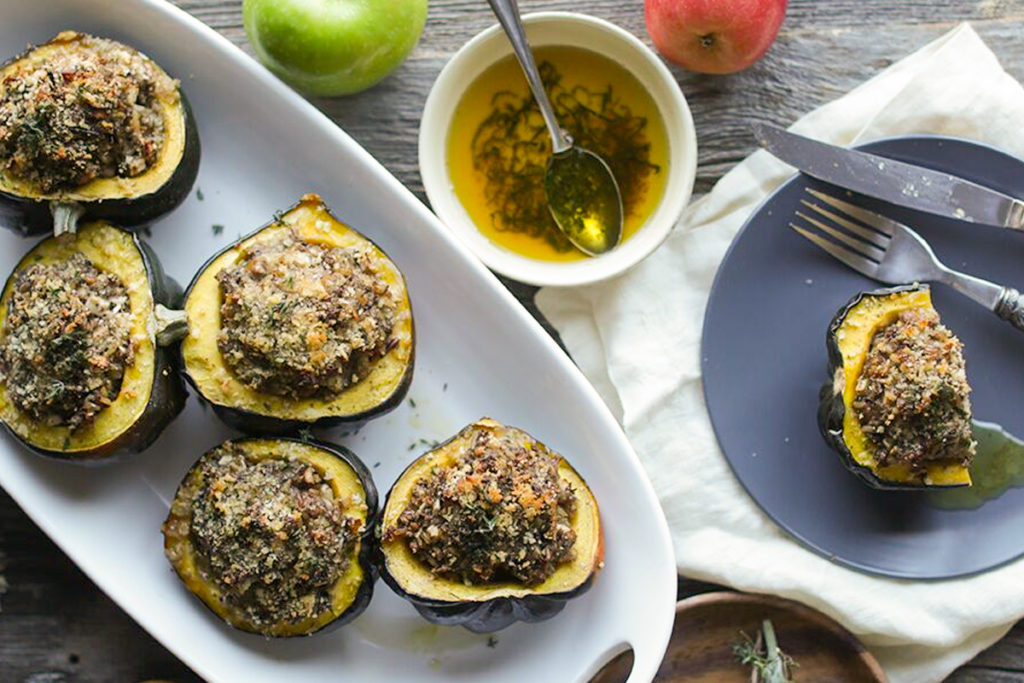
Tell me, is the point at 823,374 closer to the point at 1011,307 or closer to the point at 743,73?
the point at 1011,307

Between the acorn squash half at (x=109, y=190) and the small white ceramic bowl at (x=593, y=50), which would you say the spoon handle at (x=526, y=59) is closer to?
the small white ceramic bowl at (x=593, y=50)

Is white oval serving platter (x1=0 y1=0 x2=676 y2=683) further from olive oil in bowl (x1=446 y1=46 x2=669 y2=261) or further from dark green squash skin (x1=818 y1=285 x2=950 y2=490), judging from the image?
dark green squash skin (x1=818 y1=285 x2=950 y2=490)

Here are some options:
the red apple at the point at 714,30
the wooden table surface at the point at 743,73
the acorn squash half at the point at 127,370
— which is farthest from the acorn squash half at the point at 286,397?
the red apple at the point at 714,30

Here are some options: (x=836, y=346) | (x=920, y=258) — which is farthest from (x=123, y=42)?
(x=920, y=258)

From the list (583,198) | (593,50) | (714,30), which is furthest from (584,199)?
(714,30)

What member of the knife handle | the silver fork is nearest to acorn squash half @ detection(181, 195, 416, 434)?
the silver fork
